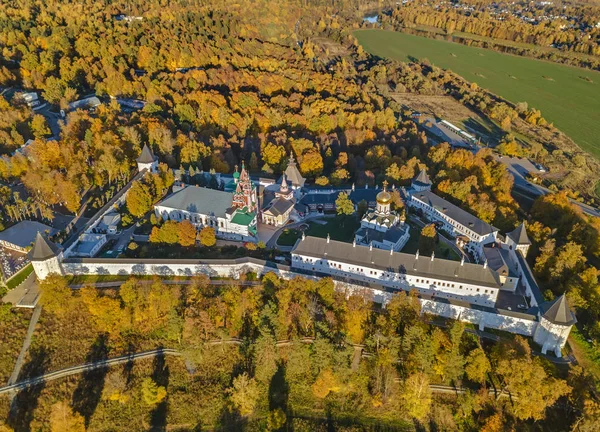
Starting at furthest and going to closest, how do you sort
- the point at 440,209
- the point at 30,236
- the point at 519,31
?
the point at 519,31 < the point at 440,209 < the point at 30,236

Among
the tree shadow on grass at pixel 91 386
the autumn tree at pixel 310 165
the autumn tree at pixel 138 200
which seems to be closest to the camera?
the tree shadow on grass at pixel 91 386

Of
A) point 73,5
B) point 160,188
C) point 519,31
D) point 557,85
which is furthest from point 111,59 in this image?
point 519,31

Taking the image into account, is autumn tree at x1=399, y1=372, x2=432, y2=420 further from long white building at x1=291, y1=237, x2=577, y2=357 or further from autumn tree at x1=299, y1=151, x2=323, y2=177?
autumn tree at x1=299, y1=151, x2=323, y2=177

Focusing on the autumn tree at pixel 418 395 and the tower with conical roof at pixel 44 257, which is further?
the tower with conical roof at pixel 44 257

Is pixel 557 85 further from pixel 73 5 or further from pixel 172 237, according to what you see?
pixel 73 5

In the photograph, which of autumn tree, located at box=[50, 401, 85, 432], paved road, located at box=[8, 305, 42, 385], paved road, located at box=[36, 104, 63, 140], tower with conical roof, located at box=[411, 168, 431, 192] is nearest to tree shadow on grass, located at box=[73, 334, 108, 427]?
autumn tree, located at box=[50, 401, 85, 432]

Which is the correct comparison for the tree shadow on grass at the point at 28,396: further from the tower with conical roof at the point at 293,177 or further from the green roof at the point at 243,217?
the tower with conical roof at the point at 293,177

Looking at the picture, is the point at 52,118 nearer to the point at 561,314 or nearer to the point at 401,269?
the point at 401,269

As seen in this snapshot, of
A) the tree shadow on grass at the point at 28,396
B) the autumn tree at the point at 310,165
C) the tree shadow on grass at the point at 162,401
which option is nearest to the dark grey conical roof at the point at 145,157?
the autumn tree at the point at 310,165
